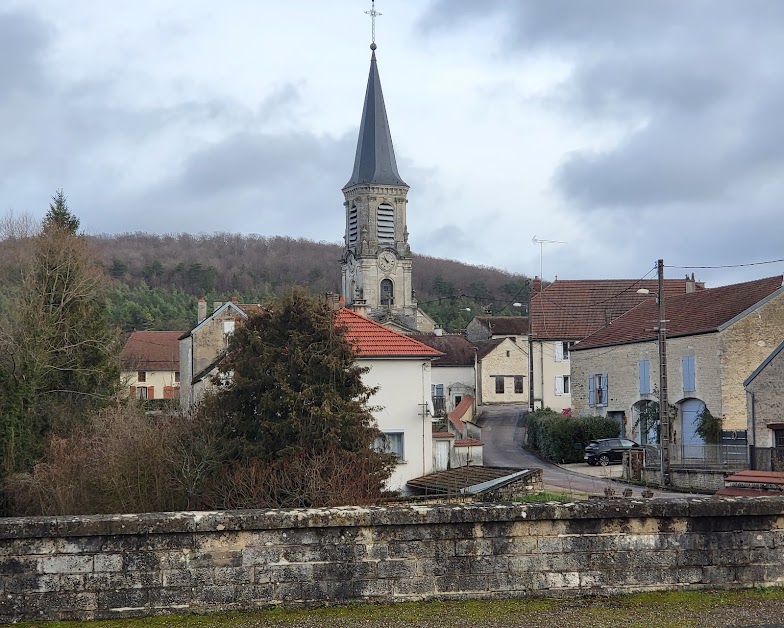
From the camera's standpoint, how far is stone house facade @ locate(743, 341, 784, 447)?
109 ft

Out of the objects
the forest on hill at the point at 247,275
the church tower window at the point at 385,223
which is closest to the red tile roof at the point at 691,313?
the church tower window at the point at 385,223

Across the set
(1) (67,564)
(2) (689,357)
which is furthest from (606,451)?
(1) (67,564)

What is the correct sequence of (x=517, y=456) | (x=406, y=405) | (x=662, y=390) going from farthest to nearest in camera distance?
1. (x=517, y=456)
2. (x=662, y=390)
3. (x=406, y=405)

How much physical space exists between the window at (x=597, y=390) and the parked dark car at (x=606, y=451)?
6.55 meters

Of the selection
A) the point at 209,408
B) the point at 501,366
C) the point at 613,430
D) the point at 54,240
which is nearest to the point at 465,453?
the point at 613,430

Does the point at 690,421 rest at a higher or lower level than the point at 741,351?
lower

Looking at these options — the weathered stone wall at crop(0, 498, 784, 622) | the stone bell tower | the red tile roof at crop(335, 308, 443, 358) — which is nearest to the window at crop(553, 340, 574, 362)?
the red tile roof at crop(335, 308, 443, 358)

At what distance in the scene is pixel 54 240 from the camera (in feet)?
113

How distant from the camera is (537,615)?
7.54 metres

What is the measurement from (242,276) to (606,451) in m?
97.6

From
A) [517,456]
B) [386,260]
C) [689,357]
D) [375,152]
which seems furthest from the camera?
[375,152]

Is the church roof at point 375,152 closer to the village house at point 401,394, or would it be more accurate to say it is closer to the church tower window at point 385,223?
the church tower window at point 385,223

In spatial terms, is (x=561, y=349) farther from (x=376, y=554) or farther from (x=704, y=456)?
(x=376, y=554)

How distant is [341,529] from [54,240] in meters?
29.3
